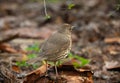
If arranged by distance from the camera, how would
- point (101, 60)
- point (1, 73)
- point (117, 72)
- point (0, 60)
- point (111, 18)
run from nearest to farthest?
point (1, 73) → point (117, 72) → point (0, 60) → point (101, 60) → point (111, 18)

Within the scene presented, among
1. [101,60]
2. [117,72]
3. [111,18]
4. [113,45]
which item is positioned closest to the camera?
[117,72]

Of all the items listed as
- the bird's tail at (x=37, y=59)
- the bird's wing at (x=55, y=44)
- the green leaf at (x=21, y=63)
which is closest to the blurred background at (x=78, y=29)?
the green leaf at (x=21, y=63)

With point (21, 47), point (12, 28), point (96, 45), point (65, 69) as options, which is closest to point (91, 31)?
point (96, 45)

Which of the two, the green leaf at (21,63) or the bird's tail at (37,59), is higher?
the bird's tail at (37,59)

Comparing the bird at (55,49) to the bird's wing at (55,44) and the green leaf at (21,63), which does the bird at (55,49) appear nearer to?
the bird's wing at (55,44)

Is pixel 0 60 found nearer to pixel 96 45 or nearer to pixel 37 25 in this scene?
pixel 96 45

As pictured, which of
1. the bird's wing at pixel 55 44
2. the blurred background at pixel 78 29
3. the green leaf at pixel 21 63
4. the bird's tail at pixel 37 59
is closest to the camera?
the bird's tail at pixel 37 59
